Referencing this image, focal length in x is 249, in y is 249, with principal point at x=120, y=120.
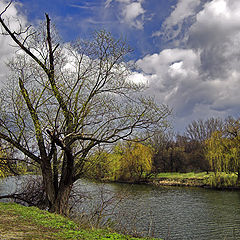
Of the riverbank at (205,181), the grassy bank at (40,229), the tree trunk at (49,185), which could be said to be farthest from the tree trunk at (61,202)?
the riverbank at (205,181)

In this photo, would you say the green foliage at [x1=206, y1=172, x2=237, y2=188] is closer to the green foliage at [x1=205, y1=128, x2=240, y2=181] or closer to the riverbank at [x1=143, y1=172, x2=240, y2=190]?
the riverbank at [x1=143, y1=172, x2=240, y2=190]

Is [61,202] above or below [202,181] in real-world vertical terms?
above

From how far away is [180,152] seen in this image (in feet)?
156

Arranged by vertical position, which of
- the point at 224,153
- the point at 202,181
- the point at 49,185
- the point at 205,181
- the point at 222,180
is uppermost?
the point at 224,153

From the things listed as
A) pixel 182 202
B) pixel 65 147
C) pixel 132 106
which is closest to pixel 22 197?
pixel 65 147

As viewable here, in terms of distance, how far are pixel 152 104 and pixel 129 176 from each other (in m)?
28.5

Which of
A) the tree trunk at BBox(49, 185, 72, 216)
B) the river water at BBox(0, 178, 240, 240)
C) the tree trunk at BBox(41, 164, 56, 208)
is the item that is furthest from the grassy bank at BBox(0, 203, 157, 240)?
the river water at BBox(0, 178, 240, 240)

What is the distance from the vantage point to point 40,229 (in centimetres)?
600

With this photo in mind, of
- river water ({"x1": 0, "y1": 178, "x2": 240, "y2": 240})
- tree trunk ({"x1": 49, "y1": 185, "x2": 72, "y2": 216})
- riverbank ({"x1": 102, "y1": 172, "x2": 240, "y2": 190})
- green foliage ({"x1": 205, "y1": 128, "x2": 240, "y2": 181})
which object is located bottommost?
river water ({"x1": 0, "y1": 178, "x2": 240, "y2": 240})

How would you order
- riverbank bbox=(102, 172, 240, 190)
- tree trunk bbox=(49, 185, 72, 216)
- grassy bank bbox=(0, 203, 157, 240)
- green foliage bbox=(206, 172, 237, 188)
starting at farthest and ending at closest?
riverbank bbox=(102, 172, 240, 190) < green foliage bbox=(206, 172, 237, 188) < tree trunk bbox=(49, 185, 72, 216) < grassy bank bbox=(0, 203, 157, 240)

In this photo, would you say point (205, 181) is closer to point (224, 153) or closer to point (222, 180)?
point (222, 180)

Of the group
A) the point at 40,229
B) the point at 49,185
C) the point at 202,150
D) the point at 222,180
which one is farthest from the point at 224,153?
the point at 40,229

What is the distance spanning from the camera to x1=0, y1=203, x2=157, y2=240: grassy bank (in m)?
5.36

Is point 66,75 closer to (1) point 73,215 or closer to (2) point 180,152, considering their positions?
(1) point 73,215
